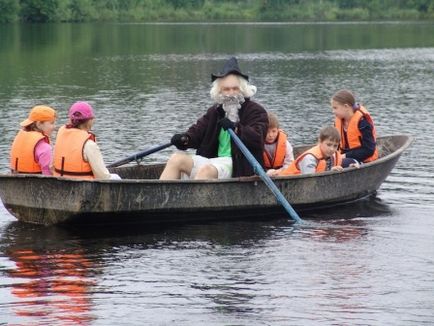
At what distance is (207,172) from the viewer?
11.2 metres

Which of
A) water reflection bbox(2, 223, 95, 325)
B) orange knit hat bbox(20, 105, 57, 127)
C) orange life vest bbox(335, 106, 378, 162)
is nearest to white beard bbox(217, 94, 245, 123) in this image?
orange life vest bbox(335, 106, 378, 162)

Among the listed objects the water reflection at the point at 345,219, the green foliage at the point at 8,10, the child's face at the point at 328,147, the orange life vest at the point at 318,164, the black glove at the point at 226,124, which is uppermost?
the green foliage at the point at 8,10

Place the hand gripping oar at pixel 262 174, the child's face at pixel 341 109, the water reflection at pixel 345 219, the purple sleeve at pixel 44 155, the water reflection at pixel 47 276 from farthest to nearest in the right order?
the child's face at pixel 341 109, the hand gripping oar at pixel 262 174, the purple sleeve at pixel 44 155, the water reflection at pixel 345 219, the water reflection at pixel 47 276

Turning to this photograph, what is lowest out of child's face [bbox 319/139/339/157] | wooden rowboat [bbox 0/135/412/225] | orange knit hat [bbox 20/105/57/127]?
wooden rowboat [bbox 0/135/412/225]

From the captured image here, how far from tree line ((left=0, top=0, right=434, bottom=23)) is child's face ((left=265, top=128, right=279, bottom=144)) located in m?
74.2

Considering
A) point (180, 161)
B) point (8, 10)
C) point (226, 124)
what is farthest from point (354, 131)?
point (8, 10)

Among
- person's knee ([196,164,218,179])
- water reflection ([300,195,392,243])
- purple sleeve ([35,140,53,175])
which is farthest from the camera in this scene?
person's knee ([196,164,218,179])

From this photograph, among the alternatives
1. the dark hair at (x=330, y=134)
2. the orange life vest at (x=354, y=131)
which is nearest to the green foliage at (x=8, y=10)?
the orange life vest at (x=354, y=131)

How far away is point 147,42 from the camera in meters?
54.1

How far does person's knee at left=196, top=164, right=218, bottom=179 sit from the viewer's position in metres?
11.2

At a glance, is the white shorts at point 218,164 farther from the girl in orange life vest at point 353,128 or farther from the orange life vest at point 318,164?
the girl in orange life vest at point 353,128

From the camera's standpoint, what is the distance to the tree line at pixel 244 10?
87.1 metres

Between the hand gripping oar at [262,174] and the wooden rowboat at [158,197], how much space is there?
0.20 meters

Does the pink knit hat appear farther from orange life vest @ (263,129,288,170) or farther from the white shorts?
orange life vest @ (263,129,288,170)
